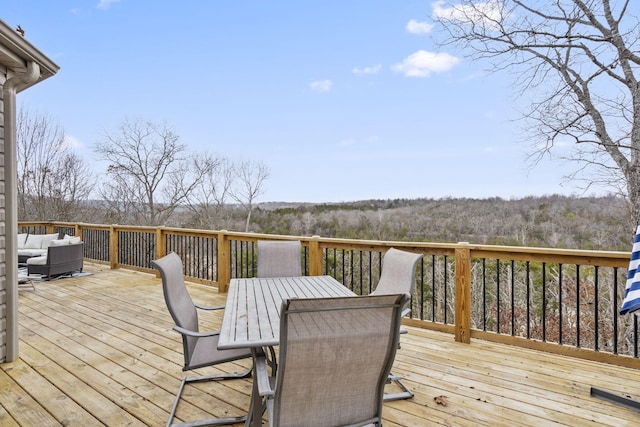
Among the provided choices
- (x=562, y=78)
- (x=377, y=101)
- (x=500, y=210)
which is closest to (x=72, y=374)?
(x=562, y=78)

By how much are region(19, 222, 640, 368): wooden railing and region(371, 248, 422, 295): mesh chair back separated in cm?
83

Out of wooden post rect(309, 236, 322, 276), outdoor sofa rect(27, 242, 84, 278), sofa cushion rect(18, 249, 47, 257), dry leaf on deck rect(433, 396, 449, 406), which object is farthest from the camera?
sofa cushion rect(18, 249, 47, 257)

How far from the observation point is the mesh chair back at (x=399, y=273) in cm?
260

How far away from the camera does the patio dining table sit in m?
1.67

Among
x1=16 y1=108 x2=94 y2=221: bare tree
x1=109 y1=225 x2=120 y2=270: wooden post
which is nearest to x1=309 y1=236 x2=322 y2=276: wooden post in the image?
x1=109 y1=225 x2=120 y2=270: wooden post

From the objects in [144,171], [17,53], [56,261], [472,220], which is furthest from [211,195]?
[17,53]

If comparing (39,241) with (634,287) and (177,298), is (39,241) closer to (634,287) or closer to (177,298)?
(177,298)

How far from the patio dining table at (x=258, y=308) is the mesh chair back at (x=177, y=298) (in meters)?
0.26

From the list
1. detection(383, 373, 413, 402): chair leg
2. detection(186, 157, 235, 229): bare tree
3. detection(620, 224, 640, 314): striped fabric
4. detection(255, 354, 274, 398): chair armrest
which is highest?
detection(186, 157, 235, 229): bare tree

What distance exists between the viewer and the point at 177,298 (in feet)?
7.20

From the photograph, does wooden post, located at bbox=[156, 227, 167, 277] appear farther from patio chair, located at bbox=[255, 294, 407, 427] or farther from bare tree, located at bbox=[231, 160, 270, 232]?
bare tree, located at bbox=[231, 160, 270, 232]

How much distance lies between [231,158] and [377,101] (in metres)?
7.56

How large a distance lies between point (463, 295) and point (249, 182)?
49.0 ft

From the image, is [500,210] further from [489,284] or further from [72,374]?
[72,374]
